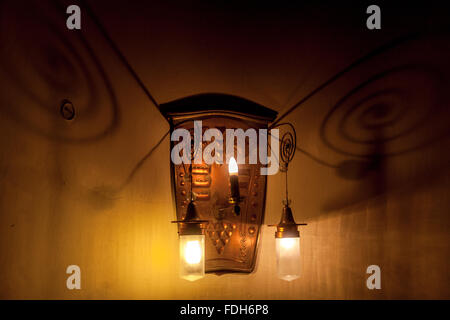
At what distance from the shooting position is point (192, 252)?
6.40 ft

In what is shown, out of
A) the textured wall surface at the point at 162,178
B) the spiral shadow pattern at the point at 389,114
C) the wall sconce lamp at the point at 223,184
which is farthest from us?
the wall sconce lamp at the point at 223,184

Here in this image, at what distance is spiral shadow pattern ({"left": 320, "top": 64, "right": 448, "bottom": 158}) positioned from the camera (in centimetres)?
203

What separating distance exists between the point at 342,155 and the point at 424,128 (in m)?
0.53

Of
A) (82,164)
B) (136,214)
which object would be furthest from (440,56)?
(82,164)

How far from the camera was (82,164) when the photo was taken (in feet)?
6.69

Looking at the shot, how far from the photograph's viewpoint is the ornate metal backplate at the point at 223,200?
2.15 metres

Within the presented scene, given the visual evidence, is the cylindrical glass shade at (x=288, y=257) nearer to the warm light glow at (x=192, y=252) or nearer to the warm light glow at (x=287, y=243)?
the warm light glow at (x=287, y=243)

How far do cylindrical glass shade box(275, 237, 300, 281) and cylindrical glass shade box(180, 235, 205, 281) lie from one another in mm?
516

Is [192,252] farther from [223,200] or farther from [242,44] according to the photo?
[242,44]

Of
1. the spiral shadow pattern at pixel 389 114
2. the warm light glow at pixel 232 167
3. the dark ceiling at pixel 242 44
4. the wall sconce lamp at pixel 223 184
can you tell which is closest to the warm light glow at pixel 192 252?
the wall sconce lamp at pixel 223 184

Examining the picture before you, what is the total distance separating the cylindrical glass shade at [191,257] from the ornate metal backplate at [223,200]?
0.58 feet

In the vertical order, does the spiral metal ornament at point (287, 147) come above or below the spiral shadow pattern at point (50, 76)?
below

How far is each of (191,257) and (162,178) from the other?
572mm
